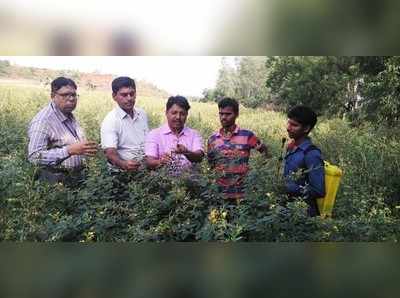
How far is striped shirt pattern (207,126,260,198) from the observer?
529 cm

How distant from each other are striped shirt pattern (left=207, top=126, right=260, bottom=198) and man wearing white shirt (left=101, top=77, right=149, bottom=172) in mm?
570

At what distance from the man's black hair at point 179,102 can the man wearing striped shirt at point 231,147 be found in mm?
269

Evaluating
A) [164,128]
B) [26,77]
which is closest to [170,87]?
[164,128]

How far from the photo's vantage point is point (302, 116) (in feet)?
17.6

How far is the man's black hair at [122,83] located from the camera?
531cm

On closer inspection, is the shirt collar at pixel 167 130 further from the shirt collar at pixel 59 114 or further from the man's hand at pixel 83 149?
the shirt collar at pixel 59 114

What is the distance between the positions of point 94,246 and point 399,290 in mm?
2336

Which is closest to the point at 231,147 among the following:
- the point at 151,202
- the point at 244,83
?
the point at 244,83

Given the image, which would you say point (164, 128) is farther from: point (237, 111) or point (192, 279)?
point (192, 279)

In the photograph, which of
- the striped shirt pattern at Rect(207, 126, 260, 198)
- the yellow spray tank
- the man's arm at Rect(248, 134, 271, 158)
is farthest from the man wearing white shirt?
the yellow spray tank

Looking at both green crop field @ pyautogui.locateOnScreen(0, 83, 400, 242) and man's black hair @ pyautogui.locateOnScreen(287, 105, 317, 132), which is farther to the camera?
man's black hair @ pyautogui.locateOnScreen(287, 105, 317, 132)

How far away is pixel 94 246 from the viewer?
17.1 ft

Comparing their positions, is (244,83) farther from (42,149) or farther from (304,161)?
(42,149)

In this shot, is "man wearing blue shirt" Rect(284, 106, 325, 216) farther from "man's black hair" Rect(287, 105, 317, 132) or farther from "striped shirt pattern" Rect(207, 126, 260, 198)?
"striped shirt pattern" Rect(207, 126, 260, 198)
